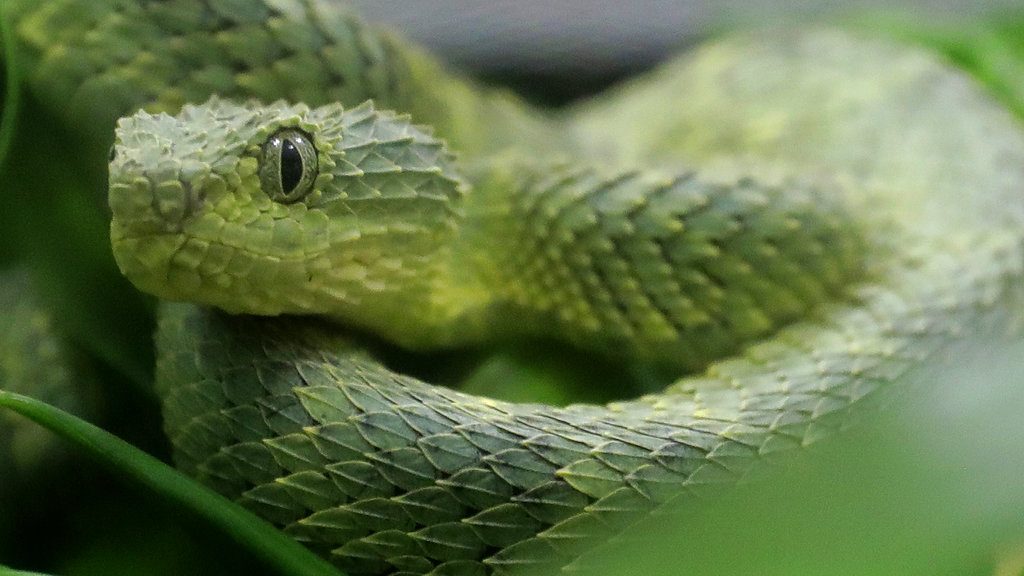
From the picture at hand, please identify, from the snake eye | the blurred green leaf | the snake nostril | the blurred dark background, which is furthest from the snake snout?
the blurred dark background

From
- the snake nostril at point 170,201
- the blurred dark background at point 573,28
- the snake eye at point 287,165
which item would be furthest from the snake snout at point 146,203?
the blurred dark background at point 573,28

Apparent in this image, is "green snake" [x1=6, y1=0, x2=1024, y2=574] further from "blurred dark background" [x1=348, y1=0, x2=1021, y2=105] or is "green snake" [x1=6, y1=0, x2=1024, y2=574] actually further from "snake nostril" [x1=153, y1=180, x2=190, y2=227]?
"blurred dark background" [x1=348, y1=0, x2=1021, y2=105]

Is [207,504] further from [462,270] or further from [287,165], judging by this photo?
[462,270]

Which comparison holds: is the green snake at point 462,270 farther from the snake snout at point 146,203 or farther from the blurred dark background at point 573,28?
the blurred dark background at point 573,28

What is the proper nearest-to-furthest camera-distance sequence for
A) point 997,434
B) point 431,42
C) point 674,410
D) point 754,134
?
point 997,434 → point 674,410 → point 754,134 → point 431,42

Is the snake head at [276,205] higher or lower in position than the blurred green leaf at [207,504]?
higher

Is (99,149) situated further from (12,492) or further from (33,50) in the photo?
(12,492)

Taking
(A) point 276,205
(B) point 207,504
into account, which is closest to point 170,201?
(A) point 276,205

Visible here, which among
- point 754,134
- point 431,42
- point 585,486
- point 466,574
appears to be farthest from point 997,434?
point 431,42
